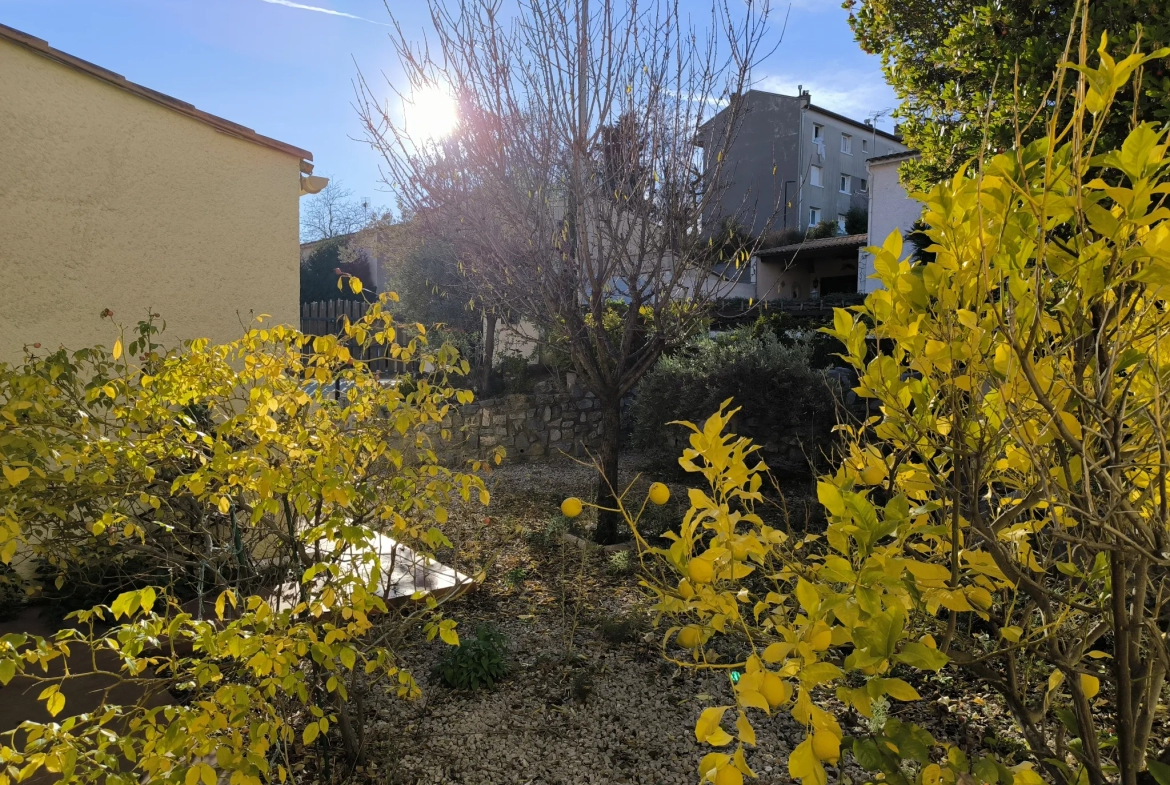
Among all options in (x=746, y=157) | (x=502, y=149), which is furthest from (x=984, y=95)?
(x=746, y=157)

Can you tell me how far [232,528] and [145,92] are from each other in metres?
3.25

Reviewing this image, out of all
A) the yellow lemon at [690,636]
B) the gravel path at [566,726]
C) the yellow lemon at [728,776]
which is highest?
the yellow lemon at [690,636]

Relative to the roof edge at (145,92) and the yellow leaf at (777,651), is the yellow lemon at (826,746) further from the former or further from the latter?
the roof edge at (145,92)

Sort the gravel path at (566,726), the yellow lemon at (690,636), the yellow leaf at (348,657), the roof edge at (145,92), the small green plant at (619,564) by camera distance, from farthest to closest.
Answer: the small green plant at (619,564)
the roof edge at (145,92)
the gravel path at (566,726)
the yellow leaf at (348,657)
the yellow lemon at (690,636)

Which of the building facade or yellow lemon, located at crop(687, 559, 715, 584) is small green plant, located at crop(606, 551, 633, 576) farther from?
yellow lemon, located at crop(687, 559, 715, 584)

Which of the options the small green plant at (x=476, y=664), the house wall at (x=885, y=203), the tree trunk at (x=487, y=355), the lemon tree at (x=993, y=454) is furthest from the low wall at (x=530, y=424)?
the house wall at (x=885, y=203)

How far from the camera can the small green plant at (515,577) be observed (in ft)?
15.0

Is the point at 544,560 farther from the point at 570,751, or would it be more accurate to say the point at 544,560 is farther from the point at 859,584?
the point at 859,584

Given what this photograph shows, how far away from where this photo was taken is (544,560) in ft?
16.8

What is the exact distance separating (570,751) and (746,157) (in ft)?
88.0

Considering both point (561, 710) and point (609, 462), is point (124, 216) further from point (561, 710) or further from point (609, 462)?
point (561, 710)

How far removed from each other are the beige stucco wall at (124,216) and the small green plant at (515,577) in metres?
2.40

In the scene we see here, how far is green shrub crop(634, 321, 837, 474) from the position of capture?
702cm

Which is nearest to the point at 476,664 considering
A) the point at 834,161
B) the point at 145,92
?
the point at 145,92
